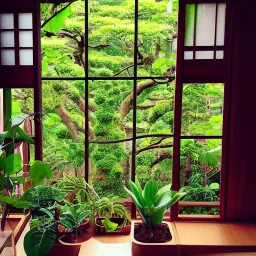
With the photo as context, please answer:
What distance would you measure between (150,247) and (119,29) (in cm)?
207

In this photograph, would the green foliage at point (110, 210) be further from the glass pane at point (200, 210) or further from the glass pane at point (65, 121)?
the glass pane at point (65, 121)

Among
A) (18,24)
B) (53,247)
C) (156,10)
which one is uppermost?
(156,10)

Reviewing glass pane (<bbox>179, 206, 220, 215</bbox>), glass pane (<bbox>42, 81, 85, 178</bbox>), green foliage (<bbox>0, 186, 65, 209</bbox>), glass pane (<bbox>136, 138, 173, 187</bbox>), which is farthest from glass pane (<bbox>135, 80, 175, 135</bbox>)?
green foliage (<bbox>0, 186, 65, 209</bbox>)

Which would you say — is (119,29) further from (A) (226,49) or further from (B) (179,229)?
(B) (179,229)

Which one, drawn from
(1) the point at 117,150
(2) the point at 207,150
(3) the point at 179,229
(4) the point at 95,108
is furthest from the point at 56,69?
(3) the point at 179,229

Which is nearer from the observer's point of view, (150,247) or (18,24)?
(150,247)

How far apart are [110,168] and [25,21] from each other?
4.82 feet

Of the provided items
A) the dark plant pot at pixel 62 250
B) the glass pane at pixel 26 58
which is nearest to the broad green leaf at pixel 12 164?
the dark plant pot at pixel 62 250

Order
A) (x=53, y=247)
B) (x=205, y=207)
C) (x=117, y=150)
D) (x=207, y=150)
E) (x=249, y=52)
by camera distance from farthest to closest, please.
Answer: (x=117, y=150)
(x=205, y=207)
(x=207, y=150)
(x=249, y=52)
(x=53, y=247)

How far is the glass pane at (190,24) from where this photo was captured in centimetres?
246

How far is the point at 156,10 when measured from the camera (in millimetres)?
3498

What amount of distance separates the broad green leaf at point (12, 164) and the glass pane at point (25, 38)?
0.74 metres

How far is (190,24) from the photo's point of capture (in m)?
2.48

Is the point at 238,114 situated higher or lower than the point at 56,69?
lower
